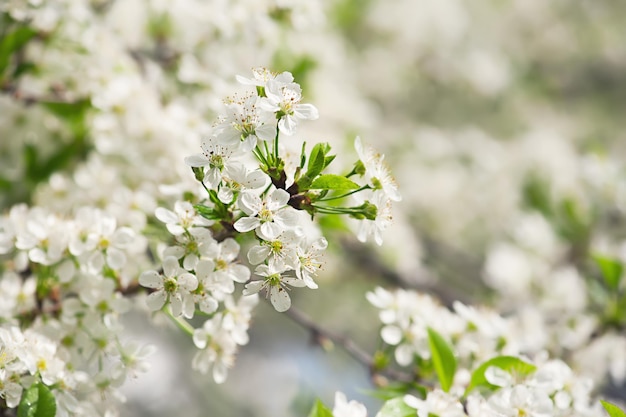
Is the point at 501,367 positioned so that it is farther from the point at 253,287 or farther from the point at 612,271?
the point at 612,271

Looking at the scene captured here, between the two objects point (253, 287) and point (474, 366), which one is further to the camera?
point (474, 366)

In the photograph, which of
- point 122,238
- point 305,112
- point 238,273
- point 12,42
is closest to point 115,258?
point 122,238

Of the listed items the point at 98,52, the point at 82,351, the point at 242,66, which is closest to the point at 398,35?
the point at 242,66

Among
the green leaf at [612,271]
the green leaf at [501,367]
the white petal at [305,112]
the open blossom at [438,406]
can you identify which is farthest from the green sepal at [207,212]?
the green leaf at [612,271]

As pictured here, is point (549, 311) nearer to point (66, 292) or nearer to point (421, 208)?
point (421, 208)

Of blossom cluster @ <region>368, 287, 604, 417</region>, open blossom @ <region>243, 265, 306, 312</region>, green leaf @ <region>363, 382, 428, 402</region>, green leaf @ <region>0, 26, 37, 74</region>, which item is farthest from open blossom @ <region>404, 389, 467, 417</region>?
green leaf @ <region>0, 26, 37, 74</region>

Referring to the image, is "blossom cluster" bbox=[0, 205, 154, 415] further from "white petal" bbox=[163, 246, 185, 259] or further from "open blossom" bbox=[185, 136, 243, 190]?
"open blossom" bbox=[185, 136, 243, 190]
